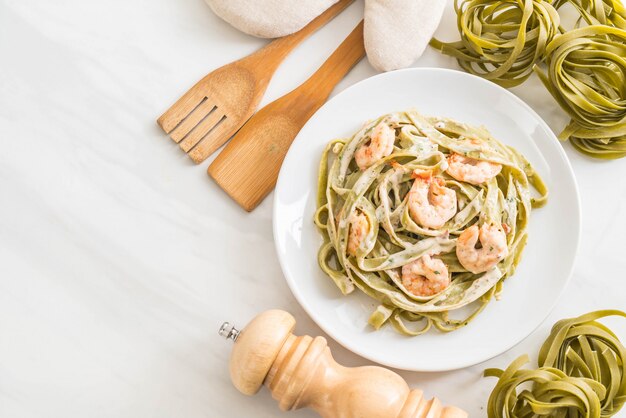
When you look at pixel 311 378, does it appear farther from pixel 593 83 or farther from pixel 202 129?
pixel 593 83

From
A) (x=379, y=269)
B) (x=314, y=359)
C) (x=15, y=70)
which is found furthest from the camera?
(x=15, y=70)

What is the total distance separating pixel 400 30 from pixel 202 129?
0.79m

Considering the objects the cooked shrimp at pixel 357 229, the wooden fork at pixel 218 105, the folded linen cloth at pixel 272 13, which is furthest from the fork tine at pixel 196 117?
the cooked shrimp at pixel 357 229

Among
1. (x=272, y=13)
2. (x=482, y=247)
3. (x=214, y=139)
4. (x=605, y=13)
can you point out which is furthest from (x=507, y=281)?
(x=272, y=13)

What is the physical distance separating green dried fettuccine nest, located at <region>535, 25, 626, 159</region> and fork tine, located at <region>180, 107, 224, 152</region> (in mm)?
1130

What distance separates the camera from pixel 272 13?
8.16 ft

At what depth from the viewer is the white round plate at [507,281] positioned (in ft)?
7.26

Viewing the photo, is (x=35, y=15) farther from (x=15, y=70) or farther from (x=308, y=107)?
(x=308, y=107)

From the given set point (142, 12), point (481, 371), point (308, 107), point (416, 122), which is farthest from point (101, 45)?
point (481, 371)

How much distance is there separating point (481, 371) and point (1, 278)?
1724mm

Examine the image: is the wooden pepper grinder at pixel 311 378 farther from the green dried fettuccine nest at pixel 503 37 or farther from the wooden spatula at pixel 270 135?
the green dried fettuccine nest at pixel 503 37

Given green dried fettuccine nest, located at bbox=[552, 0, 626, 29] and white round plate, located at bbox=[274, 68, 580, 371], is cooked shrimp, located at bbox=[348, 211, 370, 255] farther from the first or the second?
green dried fettuccine nest, located at bbox=[552, 0, 626, 29]

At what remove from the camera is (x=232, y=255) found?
96.6 inches

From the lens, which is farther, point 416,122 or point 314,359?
point 416,122
